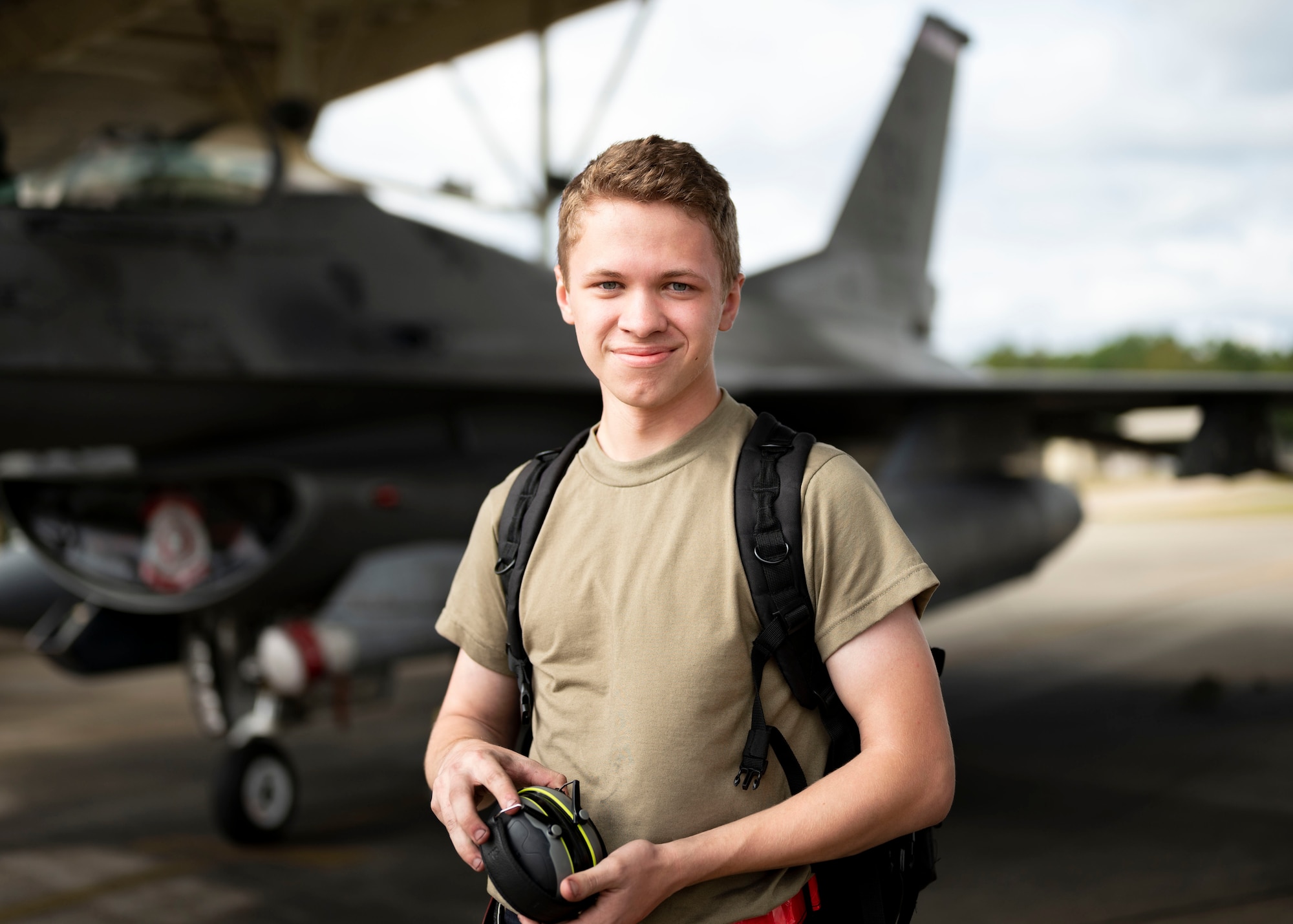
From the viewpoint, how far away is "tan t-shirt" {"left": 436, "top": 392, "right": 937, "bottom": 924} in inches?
43.0

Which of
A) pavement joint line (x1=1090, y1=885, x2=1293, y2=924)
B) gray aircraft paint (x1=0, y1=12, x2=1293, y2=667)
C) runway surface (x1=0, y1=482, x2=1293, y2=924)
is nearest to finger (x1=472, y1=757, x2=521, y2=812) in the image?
runway surface (x1=0, y1=482, x2=1293, y2=924)

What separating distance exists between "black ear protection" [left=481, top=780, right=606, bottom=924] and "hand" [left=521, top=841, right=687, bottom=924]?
25 millimetres

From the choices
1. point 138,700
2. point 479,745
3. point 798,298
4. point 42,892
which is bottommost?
point 138,700

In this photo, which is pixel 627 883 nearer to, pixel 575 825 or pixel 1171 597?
pixel 575 825

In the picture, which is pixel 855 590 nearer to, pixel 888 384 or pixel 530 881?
pixel 530 881

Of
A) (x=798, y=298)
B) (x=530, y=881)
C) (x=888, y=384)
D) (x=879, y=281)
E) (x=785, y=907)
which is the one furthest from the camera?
(x=879, y=281)

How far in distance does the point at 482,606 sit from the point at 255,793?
3700 millimetres

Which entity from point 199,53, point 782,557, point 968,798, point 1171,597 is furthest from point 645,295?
point 1171,597

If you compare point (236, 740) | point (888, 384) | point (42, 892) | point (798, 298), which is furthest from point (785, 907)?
point (798, 298)

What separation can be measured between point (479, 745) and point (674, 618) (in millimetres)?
259

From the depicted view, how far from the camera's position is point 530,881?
1036mm

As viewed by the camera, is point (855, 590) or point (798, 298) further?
point (798, 298)

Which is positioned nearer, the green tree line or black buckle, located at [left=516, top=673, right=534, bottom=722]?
black buckle, located at [left=516, top=673, right=534, bottom=722]

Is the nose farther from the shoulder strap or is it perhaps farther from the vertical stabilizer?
the vertical stabilizer
